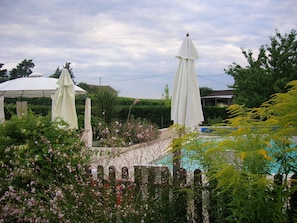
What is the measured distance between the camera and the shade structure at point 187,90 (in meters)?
5.91

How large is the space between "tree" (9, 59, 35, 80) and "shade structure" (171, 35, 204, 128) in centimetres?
2774

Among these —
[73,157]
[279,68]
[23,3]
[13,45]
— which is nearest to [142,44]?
[13,45]

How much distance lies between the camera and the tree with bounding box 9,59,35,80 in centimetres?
3073

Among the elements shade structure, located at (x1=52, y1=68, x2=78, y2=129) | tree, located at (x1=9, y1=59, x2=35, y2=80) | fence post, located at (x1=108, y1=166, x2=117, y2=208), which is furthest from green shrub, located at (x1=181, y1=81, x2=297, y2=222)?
tree, located at (x1=9, y1=59, x2=35, y2=80)

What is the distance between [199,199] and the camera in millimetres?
3320

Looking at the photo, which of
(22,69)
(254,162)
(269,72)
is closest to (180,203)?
(254,162)

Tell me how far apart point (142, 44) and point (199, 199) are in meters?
13.6

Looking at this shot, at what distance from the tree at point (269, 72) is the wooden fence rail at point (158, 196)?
48.2 feet

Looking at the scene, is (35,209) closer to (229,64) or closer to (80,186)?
(80,186)

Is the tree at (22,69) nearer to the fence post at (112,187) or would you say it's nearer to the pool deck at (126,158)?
the pool deck at (126,158)

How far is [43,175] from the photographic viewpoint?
3664mm

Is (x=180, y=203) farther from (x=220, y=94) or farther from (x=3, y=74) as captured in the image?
(x=220, y=94)

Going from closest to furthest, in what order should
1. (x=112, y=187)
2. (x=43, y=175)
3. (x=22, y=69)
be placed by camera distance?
1. (x=112, y=187)
2. (x=43, y=175)
3. (x=22, y=69)

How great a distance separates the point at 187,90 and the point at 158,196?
302 cm
